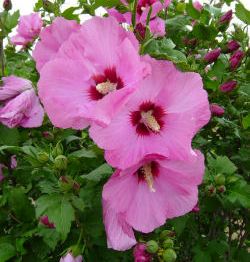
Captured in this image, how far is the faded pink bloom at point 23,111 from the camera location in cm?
121

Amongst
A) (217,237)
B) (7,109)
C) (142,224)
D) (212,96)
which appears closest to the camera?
(142,224)

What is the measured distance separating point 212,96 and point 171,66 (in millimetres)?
471

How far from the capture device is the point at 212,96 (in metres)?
1.35

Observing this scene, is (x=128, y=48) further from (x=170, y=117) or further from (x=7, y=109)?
(x=7, y=109)

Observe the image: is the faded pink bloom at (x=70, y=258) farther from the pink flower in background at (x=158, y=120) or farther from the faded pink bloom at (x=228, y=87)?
the faded pink bloom at (x=228, y=87)

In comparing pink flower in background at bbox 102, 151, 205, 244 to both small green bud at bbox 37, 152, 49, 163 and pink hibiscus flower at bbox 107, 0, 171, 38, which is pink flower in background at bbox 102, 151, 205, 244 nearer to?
small green bud at bbox 37, 152, 49, 163

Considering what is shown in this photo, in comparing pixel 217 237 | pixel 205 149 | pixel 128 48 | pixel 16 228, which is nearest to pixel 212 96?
pixel 205 149

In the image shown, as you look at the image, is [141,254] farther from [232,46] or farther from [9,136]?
[232,46]

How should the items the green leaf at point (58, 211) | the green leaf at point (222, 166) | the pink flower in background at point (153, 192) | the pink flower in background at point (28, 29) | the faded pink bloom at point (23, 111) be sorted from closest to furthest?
the pink flower in background at point (153, 192) < the green leaf at point (58, 211) < the faded pink bloom at point (23, 111) < the green leaf at point (222, 166) < the pink flower in background at point (28, 29)

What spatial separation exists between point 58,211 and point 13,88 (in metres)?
0.37

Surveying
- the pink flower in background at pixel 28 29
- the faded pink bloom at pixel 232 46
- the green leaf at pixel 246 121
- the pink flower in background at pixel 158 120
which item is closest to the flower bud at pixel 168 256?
the pink flower in background at pixel 158 120

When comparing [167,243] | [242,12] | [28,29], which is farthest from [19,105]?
[242,12]

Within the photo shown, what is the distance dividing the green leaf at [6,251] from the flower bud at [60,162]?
36cm

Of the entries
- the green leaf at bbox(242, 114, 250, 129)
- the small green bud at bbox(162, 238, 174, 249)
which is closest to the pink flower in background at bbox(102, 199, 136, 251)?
the small green bud at bbox(162, 238, 174, 249)
